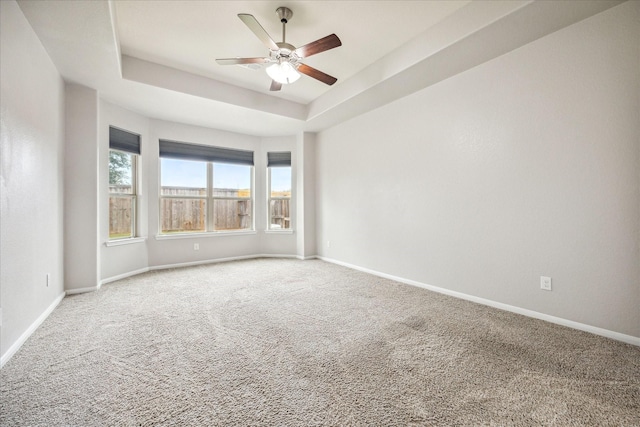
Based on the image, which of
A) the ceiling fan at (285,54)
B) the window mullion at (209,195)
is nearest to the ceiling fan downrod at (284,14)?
the ceiling fan at (285,54)

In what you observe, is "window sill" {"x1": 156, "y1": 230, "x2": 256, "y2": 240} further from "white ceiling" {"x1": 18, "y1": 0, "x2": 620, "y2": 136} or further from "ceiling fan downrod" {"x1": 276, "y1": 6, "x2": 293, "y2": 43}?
"ceiling fan downrod" {"x1": 276, "y1": 6, "x2": 293, "y2": 43}

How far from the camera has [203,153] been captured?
206 inches

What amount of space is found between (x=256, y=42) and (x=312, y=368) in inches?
130

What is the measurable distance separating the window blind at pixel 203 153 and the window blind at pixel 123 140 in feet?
1.35

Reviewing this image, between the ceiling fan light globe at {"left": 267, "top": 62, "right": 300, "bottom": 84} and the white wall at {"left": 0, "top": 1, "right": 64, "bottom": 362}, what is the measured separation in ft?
6.34

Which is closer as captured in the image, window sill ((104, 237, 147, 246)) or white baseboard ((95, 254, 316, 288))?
white baseboard ((95, 254, 316, 288))

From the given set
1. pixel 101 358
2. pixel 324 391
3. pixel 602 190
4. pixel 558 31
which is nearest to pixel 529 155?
pixel 602 190

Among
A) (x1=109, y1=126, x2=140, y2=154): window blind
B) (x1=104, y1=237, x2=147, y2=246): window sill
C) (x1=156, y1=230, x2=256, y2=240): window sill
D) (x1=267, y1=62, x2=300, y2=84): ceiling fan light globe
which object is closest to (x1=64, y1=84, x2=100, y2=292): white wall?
(x1=104, y1=237, x2=147, y2=246): window sill

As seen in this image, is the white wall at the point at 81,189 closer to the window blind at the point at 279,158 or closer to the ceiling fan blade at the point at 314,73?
the ceiling fan blade at the point at 314,73

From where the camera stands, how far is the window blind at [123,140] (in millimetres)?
4047

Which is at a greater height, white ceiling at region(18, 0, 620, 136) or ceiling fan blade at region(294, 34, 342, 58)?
white ceiling at region(18, 0, 620, 136)

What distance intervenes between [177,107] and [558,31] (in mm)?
4676

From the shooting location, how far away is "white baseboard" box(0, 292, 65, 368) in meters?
1.89

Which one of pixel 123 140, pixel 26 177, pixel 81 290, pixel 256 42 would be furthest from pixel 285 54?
pixel 81 290
